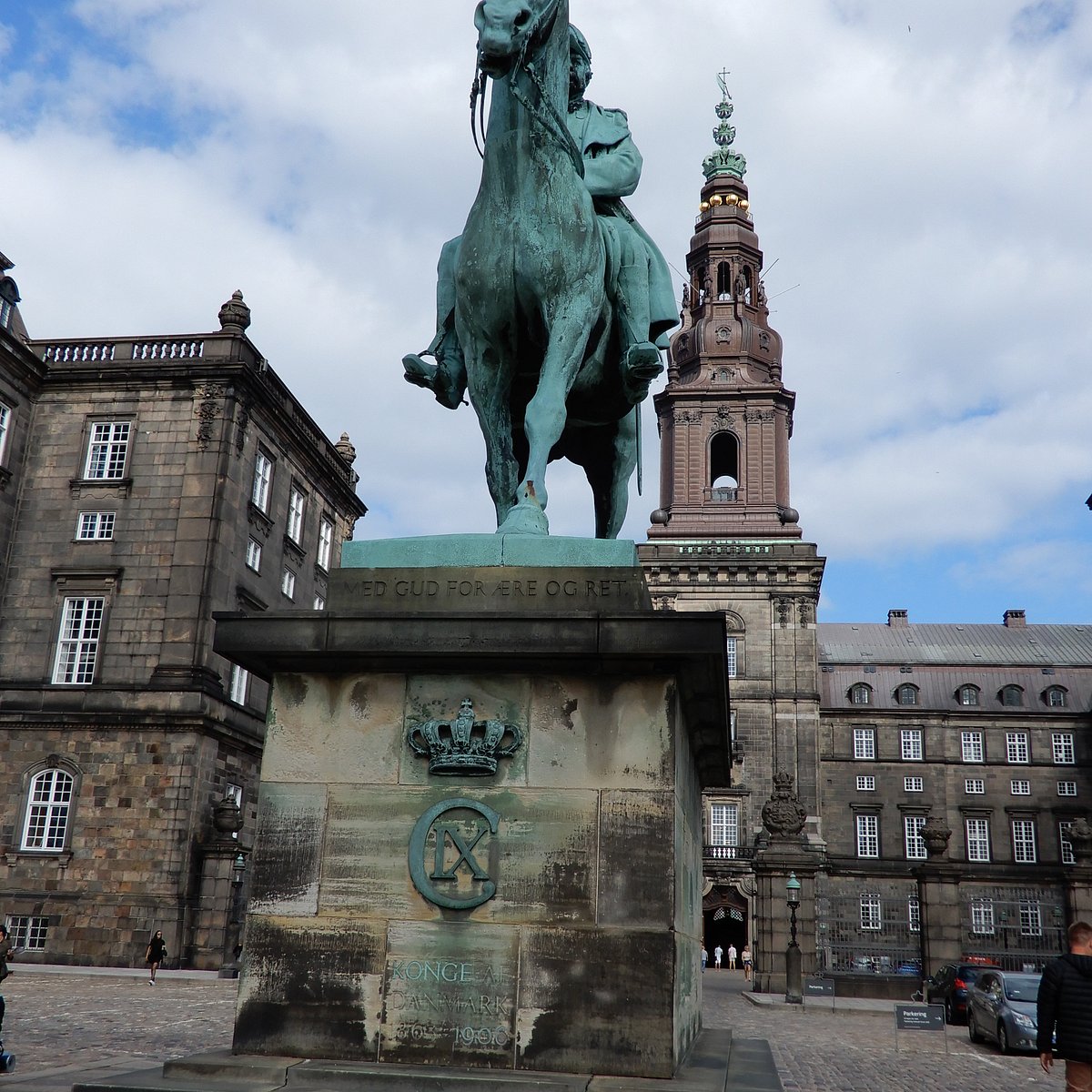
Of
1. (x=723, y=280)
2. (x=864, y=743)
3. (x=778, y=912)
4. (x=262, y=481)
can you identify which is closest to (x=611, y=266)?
(x=778, y=912)

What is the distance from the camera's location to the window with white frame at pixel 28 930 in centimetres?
3462

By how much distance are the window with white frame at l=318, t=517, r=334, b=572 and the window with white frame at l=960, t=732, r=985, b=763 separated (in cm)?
4959

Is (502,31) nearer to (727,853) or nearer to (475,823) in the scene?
(475,823)

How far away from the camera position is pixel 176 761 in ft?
118

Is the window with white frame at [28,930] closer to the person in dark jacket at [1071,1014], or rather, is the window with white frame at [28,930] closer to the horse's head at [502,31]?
the person in dark jacket at [1071,1014]

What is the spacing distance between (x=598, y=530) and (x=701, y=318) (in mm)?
72766

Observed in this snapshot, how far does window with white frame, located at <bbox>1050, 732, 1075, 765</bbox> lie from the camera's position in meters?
80.1

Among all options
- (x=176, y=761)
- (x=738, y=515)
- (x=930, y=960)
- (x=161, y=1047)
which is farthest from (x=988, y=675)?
(x=161, y=1047)

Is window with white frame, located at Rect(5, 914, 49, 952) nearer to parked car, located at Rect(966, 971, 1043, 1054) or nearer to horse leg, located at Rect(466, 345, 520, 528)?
parked car, located at Rect(966, 971, 1043, 1054)

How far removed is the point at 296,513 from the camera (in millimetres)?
46781

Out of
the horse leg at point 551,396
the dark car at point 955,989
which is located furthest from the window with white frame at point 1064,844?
the horse leg at point 551,396

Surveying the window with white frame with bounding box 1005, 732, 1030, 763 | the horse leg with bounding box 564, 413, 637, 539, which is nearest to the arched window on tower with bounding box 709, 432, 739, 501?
the window with white frame with bounding box 1005, 732, 1030, 763

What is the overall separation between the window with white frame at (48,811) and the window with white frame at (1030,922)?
5562 cm

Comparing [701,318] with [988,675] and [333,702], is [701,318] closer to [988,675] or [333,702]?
[988,675]
